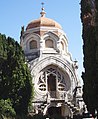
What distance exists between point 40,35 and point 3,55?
1168 centimetres

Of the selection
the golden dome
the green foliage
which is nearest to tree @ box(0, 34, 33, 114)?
the green foliage

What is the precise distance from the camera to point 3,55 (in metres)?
30.5

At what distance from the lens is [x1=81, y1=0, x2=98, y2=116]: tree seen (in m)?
21.9

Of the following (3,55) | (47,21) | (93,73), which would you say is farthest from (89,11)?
(47,21)

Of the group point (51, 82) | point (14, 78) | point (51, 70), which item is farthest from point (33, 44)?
point (14, 78)

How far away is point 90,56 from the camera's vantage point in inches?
894

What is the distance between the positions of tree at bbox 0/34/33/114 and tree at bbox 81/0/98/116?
7.59 meters

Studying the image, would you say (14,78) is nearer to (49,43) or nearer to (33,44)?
(33,44)

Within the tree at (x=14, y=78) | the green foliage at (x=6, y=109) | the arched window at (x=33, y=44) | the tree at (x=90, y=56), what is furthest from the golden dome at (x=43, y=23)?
the tree at (x=90, y=56)

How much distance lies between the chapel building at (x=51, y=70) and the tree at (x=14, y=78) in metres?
7.01

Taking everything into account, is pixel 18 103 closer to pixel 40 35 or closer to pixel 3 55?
pixel 3 55

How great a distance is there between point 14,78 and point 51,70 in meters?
11.4

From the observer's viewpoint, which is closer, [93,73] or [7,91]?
[93,73]

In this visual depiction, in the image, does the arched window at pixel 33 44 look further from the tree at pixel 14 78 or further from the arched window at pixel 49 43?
the tree at pixel 14 78
